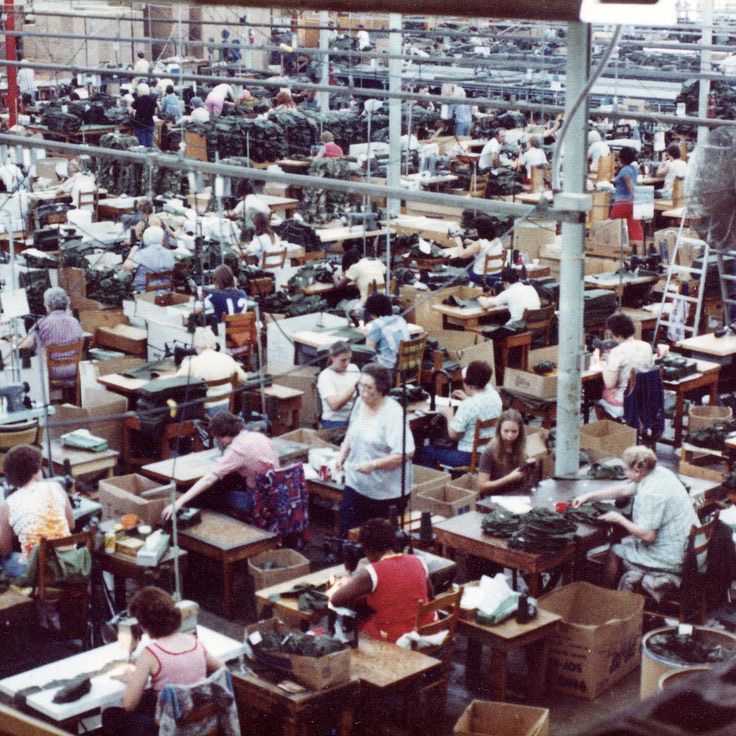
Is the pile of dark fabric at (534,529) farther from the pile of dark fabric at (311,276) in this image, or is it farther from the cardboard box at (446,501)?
the pile of dark fabric at (311,276)

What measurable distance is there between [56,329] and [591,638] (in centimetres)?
609

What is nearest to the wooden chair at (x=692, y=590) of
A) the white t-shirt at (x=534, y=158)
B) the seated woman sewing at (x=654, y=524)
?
the seated woman sewing at (x=654, y=524)

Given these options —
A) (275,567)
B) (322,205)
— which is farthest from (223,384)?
(322,205)

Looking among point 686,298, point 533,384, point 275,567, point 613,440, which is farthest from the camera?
point 686,298

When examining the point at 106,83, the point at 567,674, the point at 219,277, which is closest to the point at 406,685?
the point at 567,674

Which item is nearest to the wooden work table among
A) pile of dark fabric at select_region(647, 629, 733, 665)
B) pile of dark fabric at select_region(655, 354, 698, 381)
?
pile of dark fabric at select_region(647, 629, 733, 665)

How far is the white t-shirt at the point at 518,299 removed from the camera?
12742mm

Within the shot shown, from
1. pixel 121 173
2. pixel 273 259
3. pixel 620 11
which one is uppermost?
pixel 620 11

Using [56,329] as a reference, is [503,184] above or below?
above

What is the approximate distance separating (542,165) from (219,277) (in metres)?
9.28

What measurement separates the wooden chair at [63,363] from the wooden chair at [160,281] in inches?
92.4

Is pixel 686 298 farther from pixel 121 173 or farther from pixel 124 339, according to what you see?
pixel 121 173

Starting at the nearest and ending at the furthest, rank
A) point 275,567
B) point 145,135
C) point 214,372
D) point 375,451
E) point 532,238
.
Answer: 1. point 275,567
2. point 375,451
3. point 214,372
4. point 532,238
5. point 145,135

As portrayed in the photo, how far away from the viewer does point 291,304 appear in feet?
43.3
